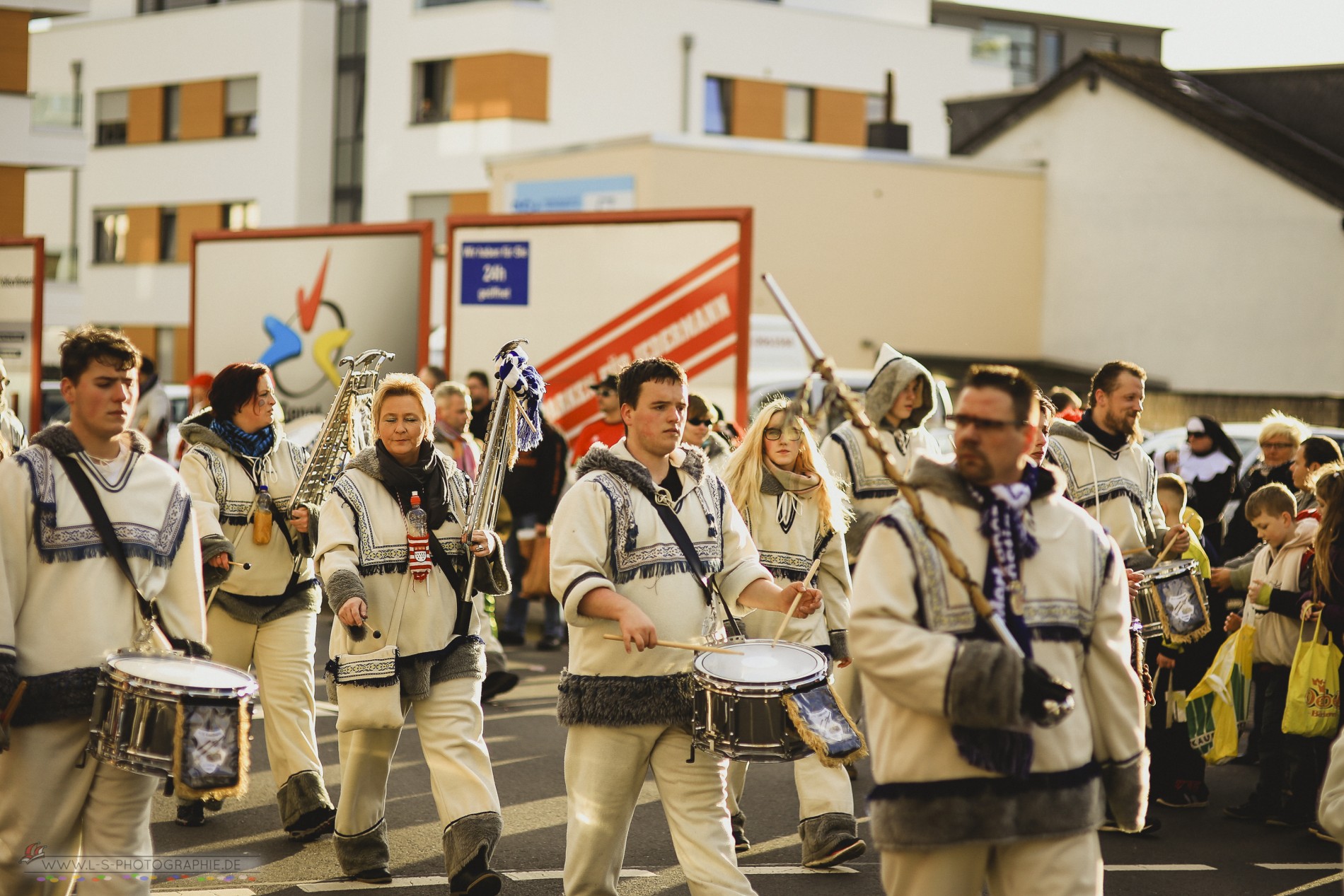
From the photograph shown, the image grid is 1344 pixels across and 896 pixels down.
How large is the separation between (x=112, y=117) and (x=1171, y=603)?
4285cm

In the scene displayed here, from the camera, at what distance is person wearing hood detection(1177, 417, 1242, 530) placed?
39.3ft

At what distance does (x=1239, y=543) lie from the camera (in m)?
10.6

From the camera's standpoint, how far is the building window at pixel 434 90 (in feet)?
128

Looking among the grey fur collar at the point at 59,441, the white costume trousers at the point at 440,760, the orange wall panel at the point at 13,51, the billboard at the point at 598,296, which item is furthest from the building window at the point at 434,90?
the grey fur collar at the point at 59,441

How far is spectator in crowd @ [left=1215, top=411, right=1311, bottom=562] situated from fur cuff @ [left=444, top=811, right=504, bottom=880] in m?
5.81

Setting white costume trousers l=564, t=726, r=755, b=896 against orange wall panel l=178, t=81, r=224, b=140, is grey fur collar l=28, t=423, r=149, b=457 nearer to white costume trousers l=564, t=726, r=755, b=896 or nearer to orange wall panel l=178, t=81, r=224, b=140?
white costume trousers l=564, t=726, r=755, b=896

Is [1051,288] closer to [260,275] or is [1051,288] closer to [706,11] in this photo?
[706,11]

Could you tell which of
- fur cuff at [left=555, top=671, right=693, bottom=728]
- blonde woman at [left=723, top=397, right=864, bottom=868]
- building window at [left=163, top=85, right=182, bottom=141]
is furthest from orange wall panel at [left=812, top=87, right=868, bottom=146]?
fur cuff at [left=555, top=671, right=693, bottom=728]

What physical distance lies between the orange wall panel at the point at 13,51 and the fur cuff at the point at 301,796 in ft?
72.1

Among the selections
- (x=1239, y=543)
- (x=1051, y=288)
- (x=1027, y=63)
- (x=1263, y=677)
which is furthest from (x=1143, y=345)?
(x=1027, y=63)

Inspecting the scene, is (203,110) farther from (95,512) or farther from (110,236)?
(95,512)

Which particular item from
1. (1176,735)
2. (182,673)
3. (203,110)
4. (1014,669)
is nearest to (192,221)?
(203,110)

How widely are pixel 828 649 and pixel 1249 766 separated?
12.4 ft

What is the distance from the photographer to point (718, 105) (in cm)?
4044
